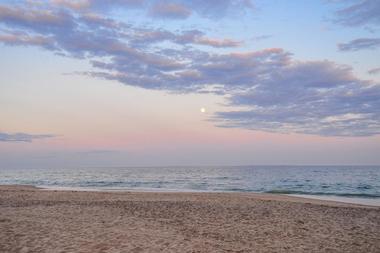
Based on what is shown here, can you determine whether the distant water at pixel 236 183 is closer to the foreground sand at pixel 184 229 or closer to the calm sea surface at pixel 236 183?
the calm sea surface at pixel 236 183

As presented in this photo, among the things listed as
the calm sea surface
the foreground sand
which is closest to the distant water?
the calm sea surface

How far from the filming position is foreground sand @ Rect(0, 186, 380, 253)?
10781 mm

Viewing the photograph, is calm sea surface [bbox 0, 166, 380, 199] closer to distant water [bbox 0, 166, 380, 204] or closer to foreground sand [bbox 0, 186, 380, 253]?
distant water [bbox 0, 166, 380, 204]

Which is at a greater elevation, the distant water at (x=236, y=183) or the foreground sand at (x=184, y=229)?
the foreground sand at (x=184, y=229)

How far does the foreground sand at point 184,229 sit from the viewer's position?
10781 mm

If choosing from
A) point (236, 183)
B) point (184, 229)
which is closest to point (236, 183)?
point (236, 183)

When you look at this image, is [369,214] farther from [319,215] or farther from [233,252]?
[233,252]

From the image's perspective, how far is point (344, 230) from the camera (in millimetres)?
14227

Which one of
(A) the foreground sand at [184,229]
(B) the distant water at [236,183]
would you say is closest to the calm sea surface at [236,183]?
(B) the distant water at [236,183]

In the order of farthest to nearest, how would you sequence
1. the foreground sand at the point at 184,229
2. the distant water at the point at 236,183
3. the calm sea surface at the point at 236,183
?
the calm sea surface at the point at 236,183 < the distant water at the point at 236,183 < the foreground sand at the point at 184,229

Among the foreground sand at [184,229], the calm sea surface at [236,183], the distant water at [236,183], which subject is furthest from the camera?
the calm sea surface at [236,183]

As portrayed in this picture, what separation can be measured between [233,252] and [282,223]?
18.7ft

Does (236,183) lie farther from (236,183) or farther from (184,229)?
(184,229)

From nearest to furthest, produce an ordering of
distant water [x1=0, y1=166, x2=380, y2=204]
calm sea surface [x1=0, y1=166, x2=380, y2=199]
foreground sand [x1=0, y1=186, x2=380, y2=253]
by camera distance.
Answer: foreground sand [x1=0, y1=186, x2=380, y2=253] < distant water [x1=0, y1=166, x2=380, y2=204] < calm sea surface [x1=0, y1=166, x2=380, y2=199]
